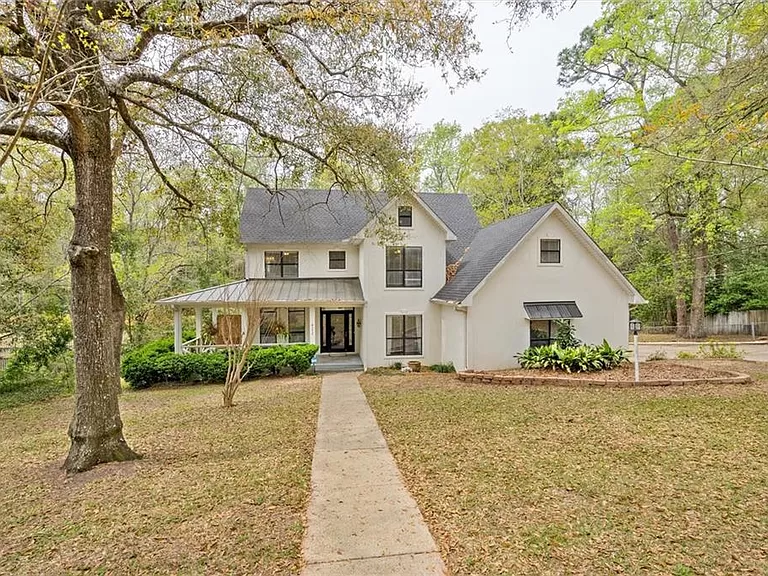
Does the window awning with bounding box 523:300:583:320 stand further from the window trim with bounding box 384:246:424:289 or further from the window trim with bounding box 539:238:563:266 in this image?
the window trim with bounding box 384:246:424:289

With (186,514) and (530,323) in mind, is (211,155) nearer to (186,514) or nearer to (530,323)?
(186,514)

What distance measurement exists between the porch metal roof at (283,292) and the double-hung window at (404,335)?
151 centimetres

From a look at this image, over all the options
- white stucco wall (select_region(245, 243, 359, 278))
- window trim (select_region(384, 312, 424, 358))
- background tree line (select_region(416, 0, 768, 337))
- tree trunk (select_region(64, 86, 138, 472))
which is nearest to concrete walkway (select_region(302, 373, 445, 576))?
tree trunk (select_region(64, 86, 138, 472))

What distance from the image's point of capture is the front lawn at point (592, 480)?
348 centimetres

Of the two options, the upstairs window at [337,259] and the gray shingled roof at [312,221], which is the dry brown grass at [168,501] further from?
the gray shingled roof at [312,221]

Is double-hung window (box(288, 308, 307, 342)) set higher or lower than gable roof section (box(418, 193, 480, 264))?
lower

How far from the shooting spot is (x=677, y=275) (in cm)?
2370

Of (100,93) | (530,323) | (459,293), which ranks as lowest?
(530,323)

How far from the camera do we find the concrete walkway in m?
3.46

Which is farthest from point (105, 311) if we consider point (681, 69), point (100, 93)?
point (681, 69)

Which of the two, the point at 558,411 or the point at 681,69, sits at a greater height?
the point at 681,69

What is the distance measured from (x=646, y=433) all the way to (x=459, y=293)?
25.2ft

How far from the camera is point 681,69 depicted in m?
17.9

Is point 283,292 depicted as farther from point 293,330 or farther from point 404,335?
point 404,335
